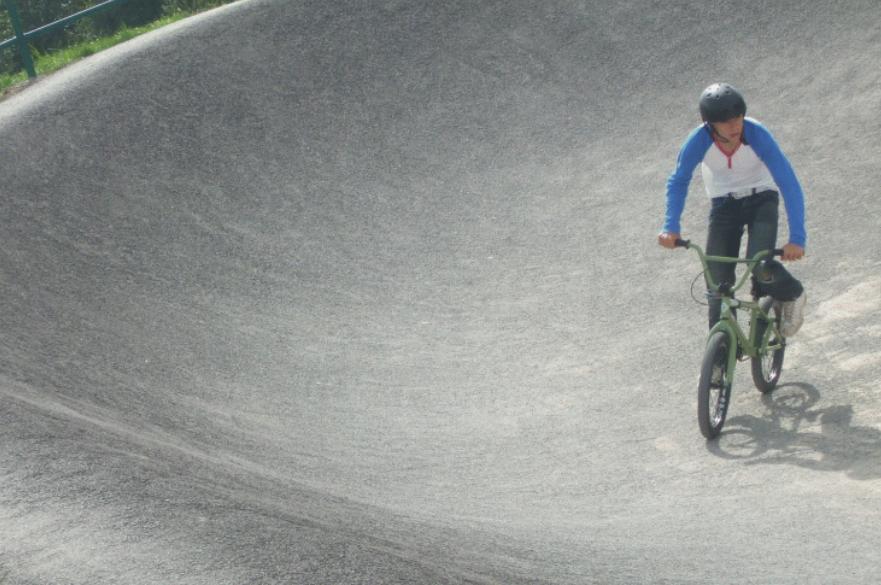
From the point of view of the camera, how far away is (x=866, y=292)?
8.26 m

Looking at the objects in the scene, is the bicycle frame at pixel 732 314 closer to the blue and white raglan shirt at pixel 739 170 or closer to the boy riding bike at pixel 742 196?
the boy riding bike at pixel 742 196

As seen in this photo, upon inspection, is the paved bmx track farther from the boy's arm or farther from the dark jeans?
the boy's arm

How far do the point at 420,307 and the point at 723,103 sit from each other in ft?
13.0

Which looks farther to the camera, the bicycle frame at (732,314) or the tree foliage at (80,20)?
the tree foliage at (80,20)

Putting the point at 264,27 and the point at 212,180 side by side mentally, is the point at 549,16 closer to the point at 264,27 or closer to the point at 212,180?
the point at 264,27

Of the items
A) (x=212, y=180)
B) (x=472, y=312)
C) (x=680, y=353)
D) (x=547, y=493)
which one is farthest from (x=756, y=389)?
(x=212, y=180)

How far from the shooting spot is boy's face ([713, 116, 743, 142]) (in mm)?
6511

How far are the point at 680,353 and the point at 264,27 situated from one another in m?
8.40

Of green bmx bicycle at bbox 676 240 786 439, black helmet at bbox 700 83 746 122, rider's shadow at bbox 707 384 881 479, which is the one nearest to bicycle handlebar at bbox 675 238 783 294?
green bmx bicycle at bbox 676 240 786 439

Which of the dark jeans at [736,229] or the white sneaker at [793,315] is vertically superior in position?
the dark jeans at [736,229]

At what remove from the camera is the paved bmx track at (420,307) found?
16.5 feet

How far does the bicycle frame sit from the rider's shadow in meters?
0.43

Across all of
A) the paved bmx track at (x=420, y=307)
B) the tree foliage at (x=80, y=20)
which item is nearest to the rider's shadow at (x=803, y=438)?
the paved bmx track at (x=420, y=307)

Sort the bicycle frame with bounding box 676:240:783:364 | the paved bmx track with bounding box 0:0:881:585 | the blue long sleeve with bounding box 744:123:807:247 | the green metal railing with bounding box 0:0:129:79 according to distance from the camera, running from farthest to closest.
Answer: the green metal railing with bounding box 0:0:129:79 → the bicycle frame with bounding box 676:240:783:364 → the blue long sleeve with bounding box 744:123:807:247 → the paved bmx track with bounding box 0:0:881:585
